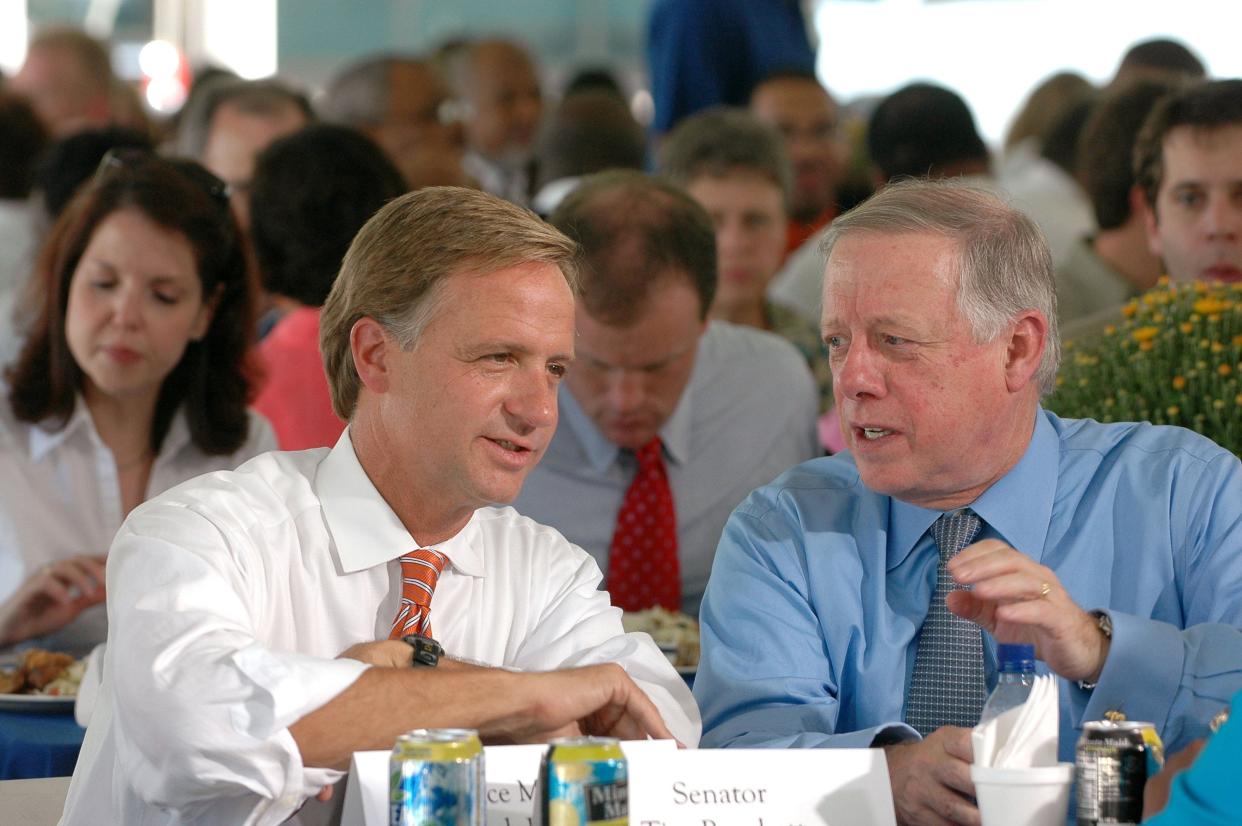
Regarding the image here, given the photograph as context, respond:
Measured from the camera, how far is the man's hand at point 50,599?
131 inches

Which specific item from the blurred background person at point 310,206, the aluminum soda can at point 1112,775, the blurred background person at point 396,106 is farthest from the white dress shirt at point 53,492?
the blurred background person at point 396,106

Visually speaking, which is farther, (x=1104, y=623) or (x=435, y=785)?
(x=1104, y=623)

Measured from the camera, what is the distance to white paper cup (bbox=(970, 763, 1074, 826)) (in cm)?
169

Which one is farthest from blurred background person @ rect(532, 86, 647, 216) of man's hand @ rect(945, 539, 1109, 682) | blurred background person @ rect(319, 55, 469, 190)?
man's hand @ rect(945, 539, 1109, 682)

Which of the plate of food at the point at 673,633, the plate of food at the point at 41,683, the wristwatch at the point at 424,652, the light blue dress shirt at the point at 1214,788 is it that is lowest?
the plate of food at the point at 41,683

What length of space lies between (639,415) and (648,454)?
14cm

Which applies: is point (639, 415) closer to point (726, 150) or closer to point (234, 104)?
point (726, 150)

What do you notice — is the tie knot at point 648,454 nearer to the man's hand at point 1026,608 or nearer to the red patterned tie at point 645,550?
the red patterned tie at point 645,550

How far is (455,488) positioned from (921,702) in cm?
75

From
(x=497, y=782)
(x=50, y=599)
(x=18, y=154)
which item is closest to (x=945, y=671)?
(x=497, y=782)

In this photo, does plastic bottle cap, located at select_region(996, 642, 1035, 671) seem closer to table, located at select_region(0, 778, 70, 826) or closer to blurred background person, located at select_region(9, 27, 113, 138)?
table, located at select_region(0, 778, 70, 826)

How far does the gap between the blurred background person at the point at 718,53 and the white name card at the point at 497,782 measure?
5680 mm

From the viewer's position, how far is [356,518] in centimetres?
231

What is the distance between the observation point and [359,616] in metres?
2.29
